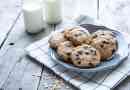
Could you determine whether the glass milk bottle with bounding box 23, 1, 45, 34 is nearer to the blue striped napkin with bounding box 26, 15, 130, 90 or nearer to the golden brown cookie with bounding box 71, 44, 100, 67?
the blue striped napkin with bounding box 26, 15, 130, 90

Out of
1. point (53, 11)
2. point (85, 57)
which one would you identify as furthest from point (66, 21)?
point (85, 57)

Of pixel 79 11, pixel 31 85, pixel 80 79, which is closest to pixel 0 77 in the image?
pixel 31 85

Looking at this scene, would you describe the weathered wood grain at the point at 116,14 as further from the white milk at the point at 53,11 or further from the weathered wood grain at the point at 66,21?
the white milk at the point at 53,11

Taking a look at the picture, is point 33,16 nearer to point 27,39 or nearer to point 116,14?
point 27,39

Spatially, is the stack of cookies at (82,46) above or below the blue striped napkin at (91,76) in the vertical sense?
above

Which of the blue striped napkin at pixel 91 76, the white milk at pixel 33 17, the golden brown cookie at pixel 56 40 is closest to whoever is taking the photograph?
the blue striped napkin at pixel 91 76

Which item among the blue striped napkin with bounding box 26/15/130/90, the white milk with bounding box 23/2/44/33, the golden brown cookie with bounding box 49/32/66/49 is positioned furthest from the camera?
the white milk with bounding box 23/2/44/33

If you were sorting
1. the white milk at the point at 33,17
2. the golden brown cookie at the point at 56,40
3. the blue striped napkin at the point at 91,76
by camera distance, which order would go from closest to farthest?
the blue striped napkin at the point at 91,76
the golden brown cookie at the point at 56,40
the white milk at the point at 33,17

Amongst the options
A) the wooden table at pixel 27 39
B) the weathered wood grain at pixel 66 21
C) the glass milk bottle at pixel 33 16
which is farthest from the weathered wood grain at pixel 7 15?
the weathered wood grain at pixel 66 21

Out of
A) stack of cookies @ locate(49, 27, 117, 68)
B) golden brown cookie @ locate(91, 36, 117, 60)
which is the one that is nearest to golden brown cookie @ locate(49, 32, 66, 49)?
stack of cookies @ locate(49, 27, 117, 68)
